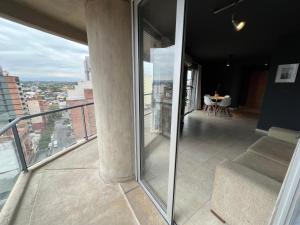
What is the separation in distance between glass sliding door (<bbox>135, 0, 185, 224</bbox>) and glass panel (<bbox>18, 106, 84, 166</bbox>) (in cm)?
178

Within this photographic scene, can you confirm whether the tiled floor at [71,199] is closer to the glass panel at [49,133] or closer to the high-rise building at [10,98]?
the glass panel at [49,133]

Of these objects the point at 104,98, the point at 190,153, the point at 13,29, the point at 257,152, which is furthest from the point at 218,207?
the point at 13,29

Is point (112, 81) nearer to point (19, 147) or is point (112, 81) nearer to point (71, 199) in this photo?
point (71, 199)

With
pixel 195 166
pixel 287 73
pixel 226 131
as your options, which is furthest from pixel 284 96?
pixel 195 166

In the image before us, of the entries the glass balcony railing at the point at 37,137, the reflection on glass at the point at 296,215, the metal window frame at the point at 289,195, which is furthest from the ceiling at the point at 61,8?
the reflection on glass at the point at 296,215

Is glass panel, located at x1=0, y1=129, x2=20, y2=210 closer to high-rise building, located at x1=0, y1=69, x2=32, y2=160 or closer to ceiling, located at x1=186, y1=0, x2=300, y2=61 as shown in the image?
high-rise building, located at x1=0, y1=69, x2=32, y2=160

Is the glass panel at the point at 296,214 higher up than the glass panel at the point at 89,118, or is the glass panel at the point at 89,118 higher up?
the glass panel at the point at 296,214

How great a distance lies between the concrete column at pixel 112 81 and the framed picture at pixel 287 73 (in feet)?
12.5

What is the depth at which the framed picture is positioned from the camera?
313cm

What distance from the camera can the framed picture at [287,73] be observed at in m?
3.13

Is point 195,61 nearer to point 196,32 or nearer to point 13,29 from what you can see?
point 196,32

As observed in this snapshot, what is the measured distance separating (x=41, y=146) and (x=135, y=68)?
85.1 inches

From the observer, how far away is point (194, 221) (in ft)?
4.63

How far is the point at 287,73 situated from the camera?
128 inches
